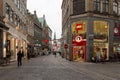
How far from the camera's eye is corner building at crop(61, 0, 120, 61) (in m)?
47.5

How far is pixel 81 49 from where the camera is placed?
48.6m

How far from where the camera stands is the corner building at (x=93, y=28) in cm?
4747

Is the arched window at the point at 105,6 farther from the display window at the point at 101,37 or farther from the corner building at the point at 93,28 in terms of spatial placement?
the display window at the point at 101,37

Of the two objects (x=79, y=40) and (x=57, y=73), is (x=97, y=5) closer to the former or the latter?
(x=79, y=40)

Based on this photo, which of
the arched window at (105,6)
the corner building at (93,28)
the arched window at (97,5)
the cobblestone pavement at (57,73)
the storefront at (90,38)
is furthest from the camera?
the arched window at (105,6)

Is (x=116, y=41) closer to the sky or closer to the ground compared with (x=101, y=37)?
closer to the ground

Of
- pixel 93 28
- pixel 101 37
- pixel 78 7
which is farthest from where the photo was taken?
pixel 78 7

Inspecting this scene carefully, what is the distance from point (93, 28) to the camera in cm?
4766

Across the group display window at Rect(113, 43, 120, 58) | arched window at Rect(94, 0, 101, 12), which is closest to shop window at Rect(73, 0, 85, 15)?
arched window at Rect(94, 0, 101, 12)

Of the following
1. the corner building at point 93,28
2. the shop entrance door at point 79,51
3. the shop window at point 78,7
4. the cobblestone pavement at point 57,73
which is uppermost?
the shop window at point 78,7

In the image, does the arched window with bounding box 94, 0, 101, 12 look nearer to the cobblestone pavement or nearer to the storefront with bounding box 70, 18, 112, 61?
the storefront with bounding box 70, 18, 112, 61

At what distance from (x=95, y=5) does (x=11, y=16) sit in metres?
13.8

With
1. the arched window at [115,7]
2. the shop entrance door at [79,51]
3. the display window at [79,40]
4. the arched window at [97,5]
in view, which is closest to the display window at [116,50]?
the arched window at [115,7]

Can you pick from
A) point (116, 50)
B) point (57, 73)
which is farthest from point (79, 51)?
point (57, 73)
